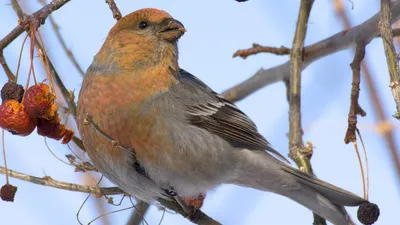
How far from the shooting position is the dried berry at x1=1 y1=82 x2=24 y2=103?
278cm

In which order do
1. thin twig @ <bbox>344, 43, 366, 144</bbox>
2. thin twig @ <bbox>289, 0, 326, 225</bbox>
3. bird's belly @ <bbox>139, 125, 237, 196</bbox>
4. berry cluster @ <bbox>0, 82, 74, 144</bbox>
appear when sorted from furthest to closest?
1. thin twig @ <bbox>289, 0, 326, 225</bbox>
2. bird's belly @ <bbox>139, 125, 237, 196</bbox>
3. thin twig @ <bbox>344, 43, 366, 144</bbox>
4. berry cluster @ <bbox>0, 82, 74, 144</bbox>

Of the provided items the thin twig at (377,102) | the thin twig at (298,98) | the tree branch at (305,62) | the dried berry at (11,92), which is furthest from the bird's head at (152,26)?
the dried berry at (11,92)

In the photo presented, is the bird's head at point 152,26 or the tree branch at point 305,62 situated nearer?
the tree branch at point 305,62

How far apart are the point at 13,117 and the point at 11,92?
0.12 metres

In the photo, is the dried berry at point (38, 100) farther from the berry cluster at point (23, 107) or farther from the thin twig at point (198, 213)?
the thin twig at point (198, 213)

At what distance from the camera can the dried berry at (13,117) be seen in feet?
9.04

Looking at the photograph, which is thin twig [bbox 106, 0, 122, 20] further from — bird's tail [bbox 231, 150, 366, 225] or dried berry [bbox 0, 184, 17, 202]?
bird's tail [bbox 231, 150, 366, 225]

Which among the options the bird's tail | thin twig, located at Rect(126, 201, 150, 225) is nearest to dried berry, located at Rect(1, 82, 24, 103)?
thin twig, located at Rect(126, 201, 150, 225)

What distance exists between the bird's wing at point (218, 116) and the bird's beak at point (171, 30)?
1.18 ft

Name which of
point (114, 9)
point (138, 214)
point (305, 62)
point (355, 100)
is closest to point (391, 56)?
point (355, 100)

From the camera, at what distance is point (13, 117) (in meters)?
2.76

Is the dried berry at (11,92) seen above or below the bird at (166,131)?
below

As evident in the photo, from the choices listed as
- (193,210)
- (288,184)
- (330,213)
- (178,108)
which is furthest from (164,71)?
(330,213)

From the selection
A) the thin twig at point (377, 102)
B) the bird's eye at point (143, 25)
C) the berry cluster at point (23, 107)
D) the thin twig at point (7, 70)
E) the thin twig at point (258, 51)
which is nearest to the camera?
the thin twig at point (7, 70)
